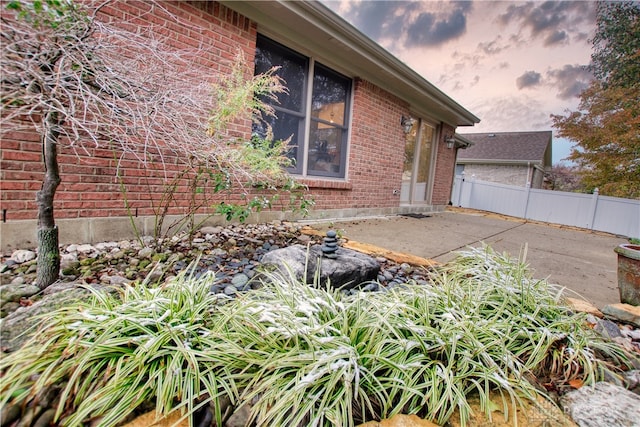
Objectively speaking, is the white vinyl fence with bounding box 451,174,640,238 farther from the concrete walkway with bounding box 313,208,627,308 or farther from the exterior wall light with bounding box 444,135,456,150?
the concrete walkway with bounding box 313,208,627,308

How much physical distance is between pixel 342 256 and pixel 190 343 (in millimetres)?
1277

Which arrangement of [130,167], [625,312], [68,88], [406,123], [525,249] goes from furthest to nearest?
1. [406,123]
2. [130,167]
3. [525,249]
4. [625,312]
5. [68,88]

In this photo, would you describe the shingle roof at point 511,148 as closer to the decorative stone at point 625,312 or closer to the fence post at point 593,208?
the fence post at point 593,208

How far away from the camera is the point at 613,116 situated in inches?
302

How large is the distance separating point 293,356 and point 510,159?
17.9 metres

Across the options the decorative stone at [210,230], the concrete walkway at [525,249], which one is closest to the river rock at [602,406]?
the concrete walkway at [525,249]

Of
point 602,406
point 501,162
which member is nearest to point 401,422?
point 602,406

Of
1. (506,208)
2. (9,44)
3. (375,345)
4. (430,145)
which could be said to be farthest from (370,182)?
(506,208)

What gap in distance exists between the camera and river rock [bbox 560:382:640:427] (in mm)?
991

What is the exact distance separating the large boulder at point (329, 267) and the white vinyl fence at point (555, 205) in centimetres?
977

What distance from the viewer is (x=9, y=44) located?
48.3 inches

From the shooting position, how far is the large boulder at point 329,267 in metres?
1.92

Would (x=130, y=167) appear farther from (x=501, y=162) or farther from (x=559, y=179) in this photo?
(x=559, y=179)

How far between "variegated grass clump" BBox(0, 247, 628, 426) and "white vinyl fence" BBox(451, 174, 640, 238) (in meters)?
9.62
